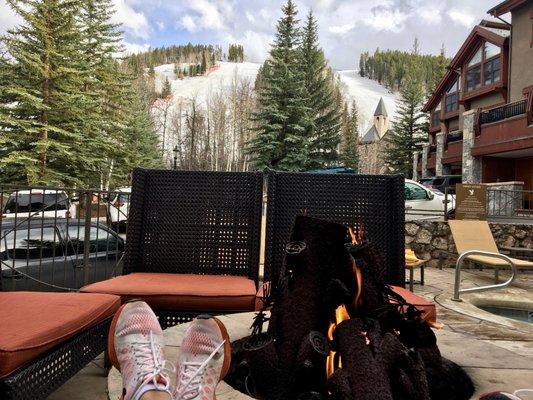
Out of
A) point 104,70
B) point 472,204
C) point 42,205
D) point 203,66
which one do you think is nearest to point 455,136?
point 472,204

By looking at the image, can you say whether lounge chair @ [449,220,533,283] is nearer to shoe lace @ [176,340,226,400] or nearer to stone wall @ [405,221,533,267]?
stone wall @ [405,221,533,267]

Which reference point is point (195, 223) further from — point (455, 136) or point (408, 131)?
point (408, 131)

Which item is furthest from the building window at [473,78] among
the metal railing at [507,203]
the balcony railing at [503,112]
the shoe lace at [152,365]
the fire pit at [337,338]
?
the shoe lace at [152,365]

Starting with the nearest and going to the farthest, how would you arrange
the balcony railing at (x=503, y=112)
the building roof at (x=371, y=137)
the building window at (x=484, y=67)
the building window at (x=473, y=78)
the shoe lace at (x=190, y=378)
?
the shoe lace at (x=190, y=378)
the balcony railing at (x=503, y=112)
the building window at (x=484, y=67)
the building window at (x=473, y=78)
the building roof at (x=371, y=137)

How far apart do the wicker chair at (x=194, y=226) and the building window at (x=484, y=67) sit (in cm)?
2289

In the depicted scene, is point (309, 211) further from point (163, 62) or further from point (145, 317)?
point (163, 62)

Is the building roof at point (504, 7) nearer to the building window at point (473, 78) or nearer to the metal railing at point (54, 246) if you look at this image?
the building window at point (473, 78)

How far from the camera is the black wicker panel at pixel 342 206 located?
262cm

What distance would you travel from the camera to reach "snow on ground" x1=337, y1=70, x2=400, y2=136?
3297 inches

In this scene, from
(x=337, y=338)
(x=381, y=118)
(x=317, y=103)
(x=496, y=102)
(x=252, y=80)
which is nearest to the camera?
(x=337, y=338)

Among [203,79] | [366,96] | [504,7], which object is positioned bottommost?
[504,7]

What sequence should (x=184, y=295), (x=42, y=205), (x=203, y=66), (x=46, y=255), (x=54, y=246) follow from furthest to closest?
(x=203, y=66) → (x=46, y=255) → (x=54, y=246) → (x=42, y=205) → (x=184, y=295)

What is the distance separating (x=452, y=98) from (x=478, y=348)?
29553 millimetres

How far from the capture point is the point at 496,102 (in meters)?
21.6
